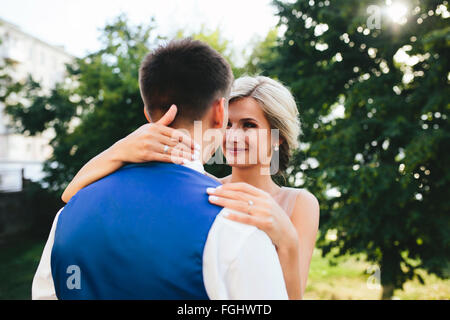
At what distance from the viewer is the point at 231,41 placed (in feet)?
50.3

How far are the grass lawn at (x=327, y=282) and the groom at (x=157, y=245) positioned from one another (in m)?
7.50

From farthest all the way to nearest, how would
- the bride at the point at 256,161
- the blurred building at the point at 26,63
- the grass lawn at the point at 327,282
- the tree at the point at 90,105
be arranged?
the blurred building at the point at 26,63, the tree at the point at 90,105, the grass lawn at the point at 327,282, the bride at the point at 256,161

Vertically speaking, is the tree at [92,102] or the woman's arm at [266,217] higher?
the tree at [92,102]

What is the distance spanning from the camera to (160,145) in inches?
53.9

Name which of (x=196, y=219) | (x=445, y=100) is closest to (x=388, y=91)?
(x=445, y=100)

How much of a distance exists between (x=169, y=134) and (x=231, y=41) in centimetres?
1474

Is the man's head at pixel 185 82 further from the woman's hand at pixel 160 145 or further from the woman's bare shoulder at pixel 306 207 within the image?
the woman's bare shoulder at pixel 306 207

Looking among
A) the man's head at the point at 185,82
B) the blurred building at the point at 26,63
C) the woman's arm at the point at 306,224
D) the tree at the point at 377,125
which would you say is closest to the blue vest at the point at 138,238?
the man's head at the point at 185,82

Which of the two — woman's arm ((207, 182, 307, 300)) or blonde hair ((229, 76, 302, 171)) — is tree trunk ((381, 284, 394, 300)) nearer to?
blonde hair ((229, 76, 302, 171))

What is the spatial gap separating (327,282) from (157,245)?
1029 cm

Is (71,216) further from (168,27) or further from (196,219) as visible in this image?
(168,27)

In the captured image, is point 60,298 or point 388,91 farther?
point 388,91

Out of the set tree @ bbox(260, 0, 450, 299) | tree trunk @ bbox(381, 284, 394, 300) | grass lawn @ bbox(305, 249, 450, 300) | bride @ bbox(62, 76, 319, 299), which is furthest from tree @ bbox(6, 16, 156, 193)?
bride @ bbox(62, 76, 319, 299)

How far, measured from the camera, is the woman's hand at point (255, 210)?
1.20 metres
